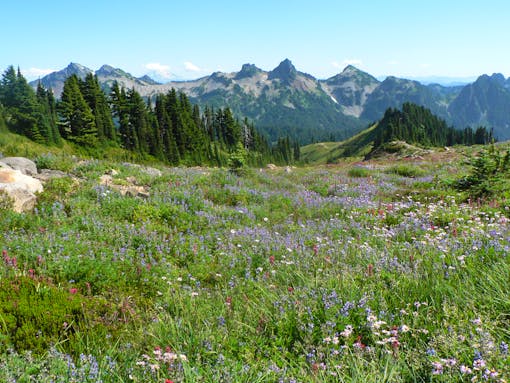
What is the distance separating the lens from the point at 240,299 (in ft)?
16.1

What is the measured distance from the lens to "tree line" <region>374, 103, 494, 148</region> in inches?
4919

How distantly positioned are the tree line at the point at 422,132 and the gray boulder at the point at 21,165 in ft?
392

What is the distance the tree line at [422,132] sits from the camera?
125m

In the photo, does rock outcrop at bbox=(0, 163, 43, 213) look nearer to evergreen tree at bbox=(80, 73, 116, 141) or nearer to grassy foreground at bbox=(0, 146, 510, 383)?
grassy foreground at bbox=(0, 146, 510, 383)

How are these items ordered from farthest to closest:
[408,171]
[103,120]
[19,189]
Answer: [103,120]
[408,171]
[19,189]

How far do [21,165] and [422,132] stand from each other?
142 meters

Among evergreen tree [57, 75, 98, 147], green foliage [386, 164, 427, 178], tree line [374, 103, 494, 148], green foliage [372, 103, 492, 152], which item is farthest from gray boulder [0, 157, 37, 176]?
tree line [374, 103, 494, 148]

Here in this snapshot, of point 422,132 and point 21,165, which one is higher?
point 422,132

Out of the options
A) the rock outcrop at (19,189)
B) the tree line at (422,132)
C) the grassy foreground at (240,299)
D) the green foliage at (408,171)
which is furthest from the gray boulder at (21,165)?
the tree line at (422,132)

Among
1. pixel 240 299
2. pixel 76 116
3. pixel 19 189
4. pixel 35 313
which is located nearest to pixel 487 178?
pixel 240 299

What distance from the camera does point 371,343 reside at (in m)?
3.60

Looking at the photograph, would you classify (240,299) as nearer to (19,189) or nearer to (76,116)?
(19,189)

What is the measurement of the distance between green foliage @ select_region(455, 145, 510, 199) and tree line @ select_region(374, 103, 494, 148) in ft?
370

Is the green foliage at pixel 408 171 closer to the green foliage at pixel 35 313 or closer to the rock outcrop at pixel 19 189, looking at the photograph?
the rock outcrop at pixel 19 189
